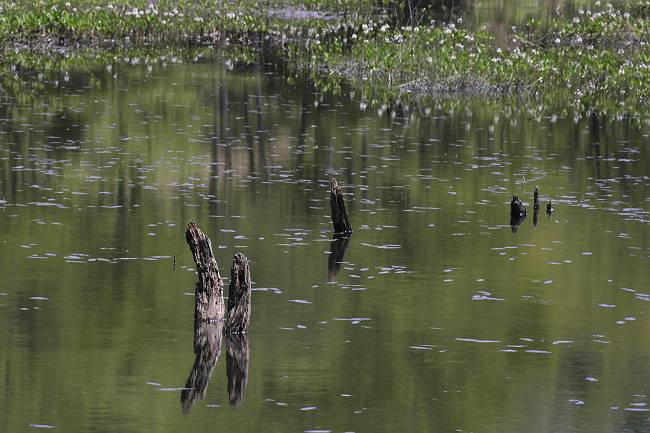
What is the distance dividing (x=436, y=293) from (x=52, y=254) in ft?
16.4

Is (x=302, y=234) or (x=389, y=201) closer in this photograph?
(x=302, y=234)

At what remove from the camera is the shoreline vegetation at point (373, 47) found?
36969 mm

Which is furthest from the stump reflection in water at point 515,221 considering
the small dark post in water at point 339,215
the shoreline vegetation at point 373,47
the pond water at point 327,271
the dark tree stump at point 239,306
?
the shoreline vegetation at point 373,47

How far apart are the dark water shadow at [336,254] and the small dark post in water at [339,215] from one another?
0.54 ft

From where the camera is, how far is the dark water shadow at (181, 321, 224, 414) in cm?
1386

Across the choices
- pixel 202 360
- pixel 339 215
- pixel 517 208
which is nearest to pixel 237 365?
pixel 202 360

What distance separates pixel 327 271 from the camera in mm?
18844

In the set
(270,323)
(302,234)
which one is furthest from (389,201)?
(270,323)

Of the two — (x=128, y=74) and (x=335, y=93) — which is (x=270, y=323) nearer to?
(x=335, y=93)

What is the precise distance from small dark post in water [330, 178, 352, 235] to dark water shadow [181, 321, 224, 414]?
513 cm

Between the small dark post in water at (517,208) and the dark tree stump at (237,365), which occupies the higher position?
the small dark post in water at (517,208)

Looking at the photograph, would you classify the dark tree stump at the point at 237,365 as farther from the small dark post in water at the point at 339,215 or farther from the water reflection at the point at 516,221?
the water reflection at the point at 516,221

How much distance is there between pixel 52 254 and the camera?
755 inches

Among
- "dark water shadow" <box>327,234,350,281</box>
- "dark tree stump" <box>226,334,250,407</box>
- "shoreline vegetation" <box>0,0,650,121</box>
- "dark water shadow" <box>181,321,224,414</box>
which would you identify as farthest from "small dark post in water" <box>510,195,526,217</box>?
"shoreline vegetation" <box>0,0,650,121</box>
